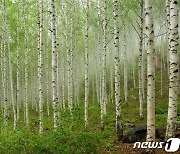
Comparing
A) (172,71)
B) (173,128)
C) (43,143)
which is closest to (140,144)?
(173,128)

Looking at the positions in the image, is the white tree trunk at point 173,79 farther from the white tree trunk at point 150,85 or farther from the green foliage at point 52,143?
the green foliage at point 52,143

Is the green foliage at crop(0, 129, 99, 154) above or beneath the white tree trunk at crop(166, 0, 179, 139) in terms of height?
beneath

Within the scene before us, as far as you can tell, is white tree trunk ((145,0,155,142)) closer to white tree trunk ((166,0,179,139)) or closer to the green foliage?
white tree trunk ((166,0,179,139))

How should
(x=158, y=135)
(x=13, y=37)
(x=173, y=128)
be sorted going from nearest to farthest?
(x=173, y=128)
(x=158, y=135)
(x=13, y=37)

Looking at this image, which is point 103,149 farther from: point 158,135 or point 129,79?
point 129,79

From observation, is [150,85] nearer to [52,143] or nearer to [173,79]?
[173,79]

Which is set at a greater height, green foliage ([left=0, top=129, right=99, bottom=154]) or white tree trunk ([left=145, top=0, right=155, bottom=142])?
white tree trunk ([left=145, top=0, right=155, bottom=142])

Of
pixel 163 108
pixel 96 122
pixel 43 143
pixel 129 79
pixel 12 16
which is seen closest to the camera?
pixel 43 143

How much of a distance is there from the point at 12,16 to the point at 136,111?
13.9 m

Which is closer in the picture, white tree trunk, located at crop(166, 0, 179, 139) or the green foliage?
the green foliage

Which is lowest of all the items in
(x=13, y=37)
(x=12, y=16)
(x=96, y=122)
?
(x=96, y=122)

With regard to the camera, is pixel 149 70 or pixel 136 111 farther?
pixel 136 111

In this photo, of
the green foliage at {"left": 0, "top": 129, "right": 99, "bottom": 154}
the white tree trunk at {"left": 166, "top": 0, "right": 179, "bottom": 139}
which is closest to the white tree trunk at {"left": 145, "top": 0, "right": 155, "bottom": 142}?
the white tree trunk at {"left": 166, "top": 0, "right": 179, "bottom": 139}

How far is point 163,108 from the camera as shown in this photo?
19750mm
